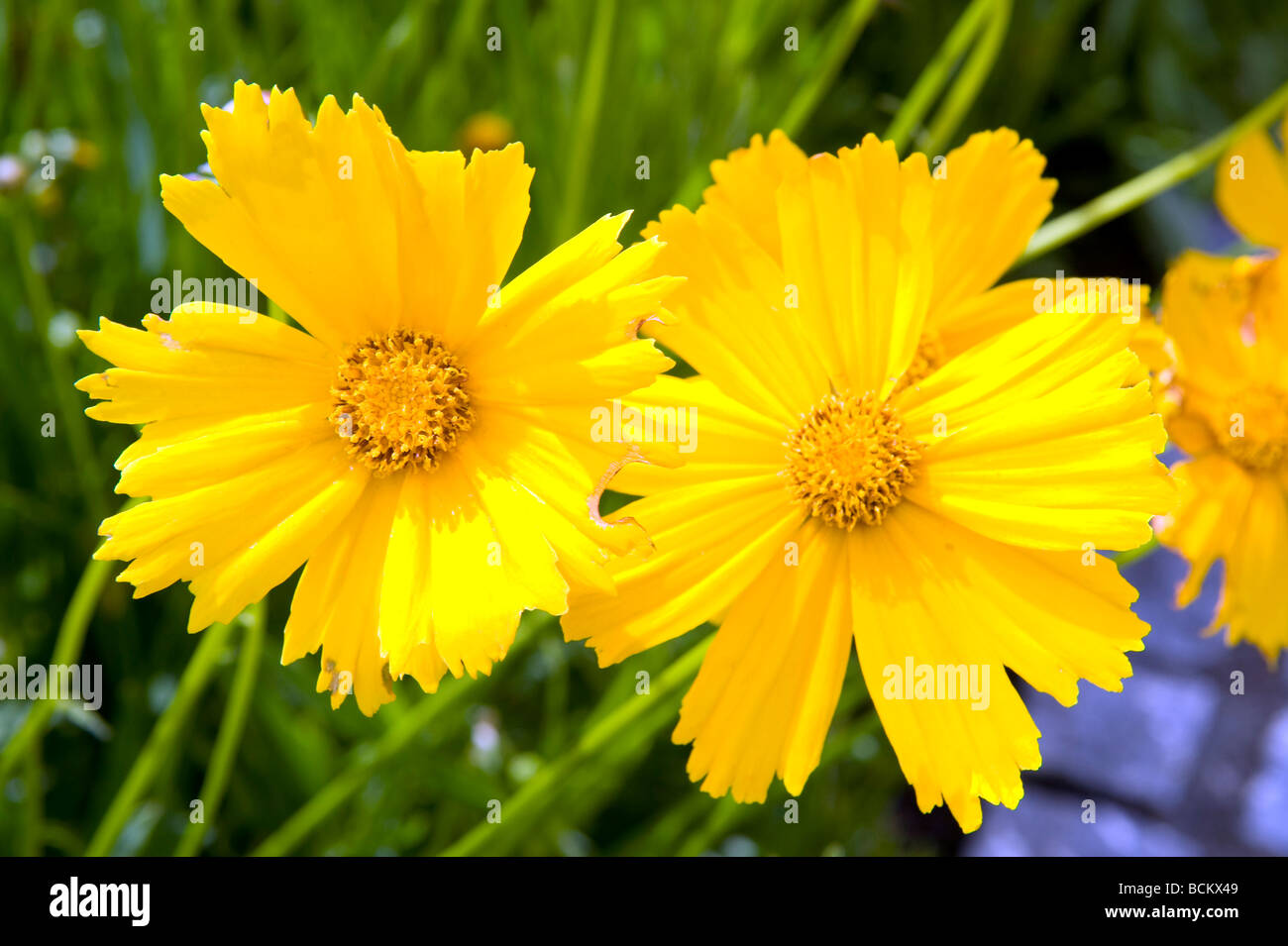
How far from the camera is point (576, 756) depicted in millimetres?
680

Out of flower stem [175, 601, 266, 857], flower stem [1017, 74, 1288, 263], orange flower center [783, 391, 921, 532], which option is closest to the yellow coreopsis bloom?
flower stem [1017, 74, 1288, 263]

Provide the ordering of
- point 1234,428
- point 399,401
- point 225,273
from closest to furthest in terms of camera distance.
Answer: point 399,401 < point 1234,428 < point 225,273

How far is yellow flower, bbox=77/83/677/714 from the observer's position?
0.53m

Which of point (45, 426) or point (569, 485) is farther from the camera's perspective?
point (45, 426)

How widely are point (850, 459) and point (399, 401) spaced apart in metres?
0.26

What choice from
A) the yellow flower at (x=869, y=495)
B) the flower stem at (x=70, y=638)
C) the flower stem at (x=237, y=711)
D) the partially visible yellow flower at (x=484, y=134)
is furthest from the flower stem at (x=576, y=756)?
the partially visible yellow flower at (x=484, y=134)

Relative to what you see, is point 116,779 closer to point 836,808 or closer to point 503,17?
point 836,808

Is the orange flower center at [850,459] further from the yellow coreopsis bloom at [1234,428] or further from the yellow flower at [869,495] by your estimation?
the yellow coreopsis bloom at [1234,428]

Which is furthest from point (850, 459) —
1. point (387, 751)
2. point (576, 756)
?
point (387, 751)

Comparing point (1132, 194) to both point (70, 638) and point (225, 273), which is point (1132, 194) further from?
point (225, 273)

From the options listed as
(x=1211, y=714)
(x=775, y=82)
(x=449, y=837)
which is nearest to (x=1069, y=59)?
(x=775, y=82)

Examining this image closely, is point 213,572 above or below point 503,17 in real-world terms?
below

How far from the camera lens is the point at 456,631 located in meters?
0.52

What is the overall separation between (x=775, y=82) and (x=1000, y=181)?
2.76 feet
